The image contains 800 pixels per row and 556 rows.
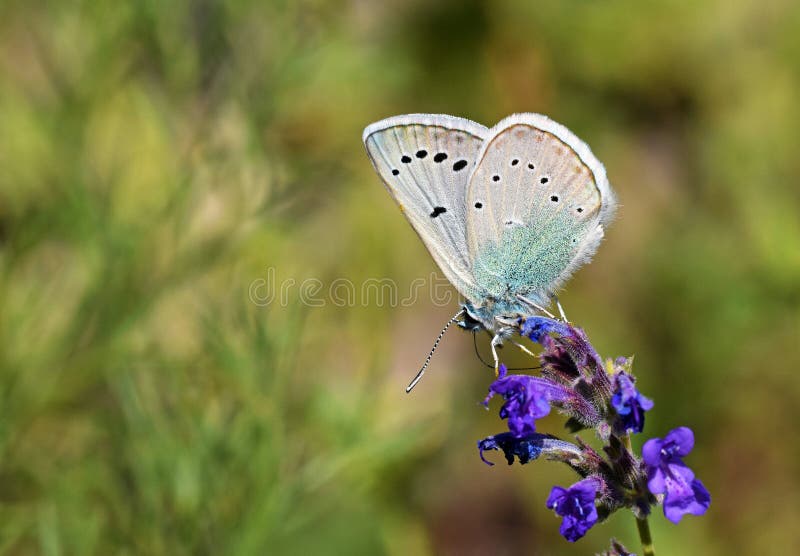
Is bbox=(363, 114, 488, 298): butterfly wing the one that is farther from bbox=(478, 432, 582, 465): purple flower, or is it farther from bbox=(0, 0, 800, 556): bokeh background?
bbox=(0, 0, 800, 556): bokeh background

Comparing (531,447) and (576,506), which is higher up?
(531,447)

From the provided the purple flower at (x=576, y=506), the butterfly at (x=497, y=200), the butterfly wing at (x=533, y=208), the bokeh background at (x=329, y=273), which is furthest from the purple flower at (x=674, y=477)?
the bokeh background at (x=329, y=273)

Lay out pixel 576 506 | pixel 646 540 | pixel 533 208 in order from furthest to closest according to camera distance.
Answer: pixel 533 208
pixel 576 506
pixel 646 540

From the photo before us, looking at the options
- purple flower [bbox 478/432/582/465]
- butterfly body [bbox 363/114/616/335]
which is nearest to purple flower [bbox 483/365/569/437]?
purple flower [bbox 478/432/582/465]

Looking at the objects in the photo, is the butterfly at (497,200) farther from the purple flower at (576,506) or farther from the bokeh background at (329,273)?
the bokeh background at (329,273)

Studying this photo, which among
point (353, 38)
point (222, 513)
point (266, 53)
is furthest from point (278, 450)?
point (353, 38)

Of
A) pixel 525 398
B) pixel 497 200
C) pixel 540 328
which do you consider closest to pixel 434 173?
pixel 497 200

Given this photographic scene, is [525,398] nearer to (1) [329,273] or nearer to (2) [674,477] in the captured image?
(2) [674,477]
